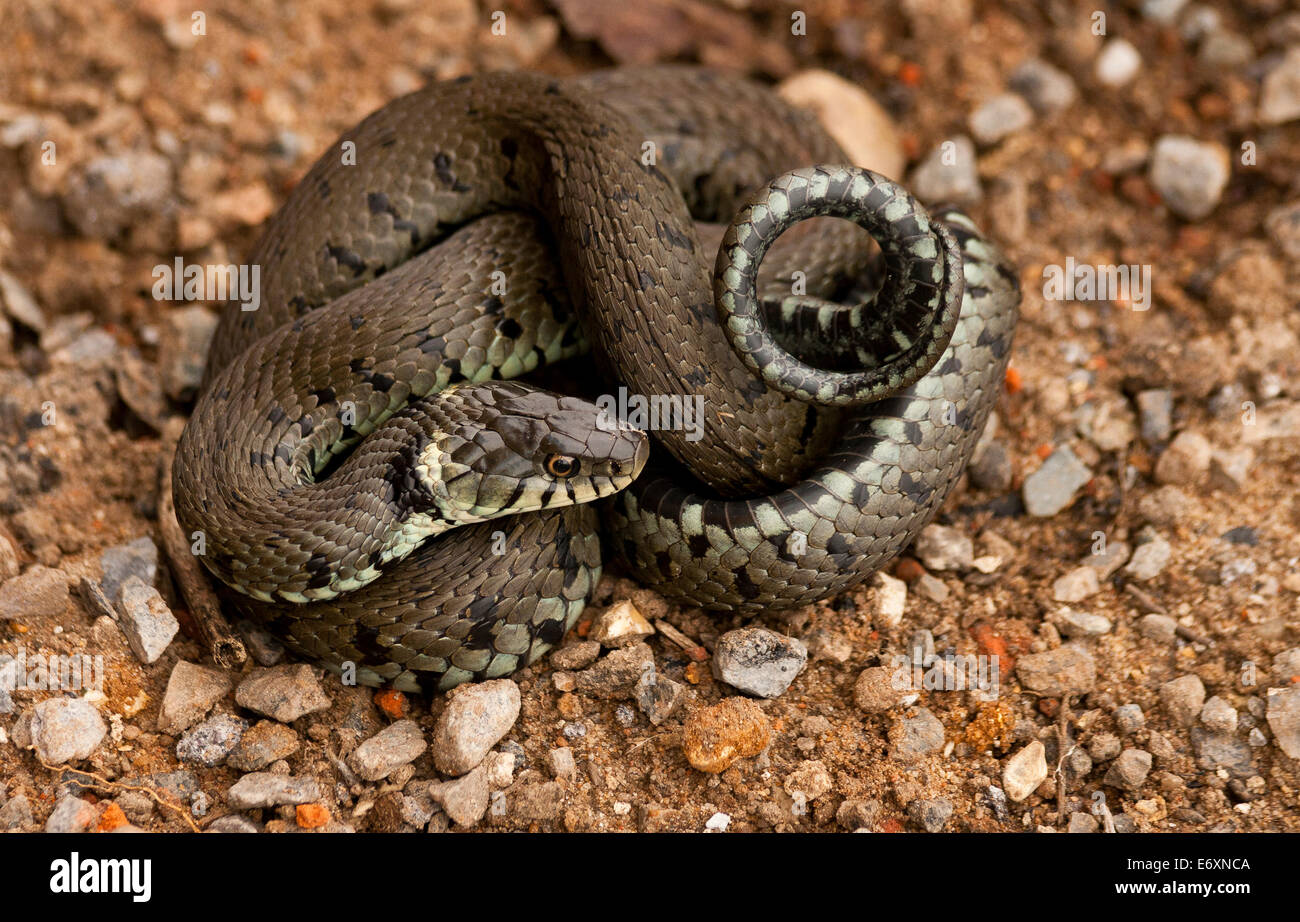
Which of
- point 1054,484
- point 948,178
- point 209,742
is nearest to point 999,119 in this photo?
point 948,178

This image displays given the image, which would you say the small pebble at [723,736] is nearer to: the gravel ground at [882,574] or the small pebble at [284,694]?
the gravel ground at [882,574]

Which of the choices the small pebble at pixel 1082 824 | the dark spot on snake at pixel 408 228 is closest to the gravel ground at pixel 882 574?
the small pebble at pixel 1082 824

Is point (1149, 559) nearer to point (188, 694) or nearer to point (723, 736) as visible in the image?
point (723, 736)

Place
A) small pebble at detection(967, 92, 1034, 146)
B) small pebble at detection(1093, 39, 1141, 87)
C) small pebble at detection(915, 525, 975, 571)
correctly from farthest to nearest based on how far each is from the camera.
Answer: small pebble at detection(1093, 39, 1141, 87) → small pebble at detection(967, 92, 1034, 146) → small pebble at detection(915, 525, 975, 571)

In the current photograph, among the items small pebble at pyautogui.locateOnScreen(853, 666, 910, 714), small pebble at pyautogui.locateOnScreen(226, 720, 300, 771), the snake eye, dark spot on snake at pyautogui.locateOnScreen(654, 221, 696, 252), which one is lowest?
small pebble at pyautogui.locateOnScreen(226, 720, 300, 771)

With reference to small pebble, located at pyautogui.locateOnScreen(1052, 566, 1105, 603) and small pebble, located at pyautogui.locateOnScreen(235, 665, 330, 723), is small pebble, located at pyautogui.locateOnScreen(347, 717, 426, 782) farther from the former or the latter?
small pebble, located at pyautogui.locateOnScreen(1052, 566, 1105, 603)

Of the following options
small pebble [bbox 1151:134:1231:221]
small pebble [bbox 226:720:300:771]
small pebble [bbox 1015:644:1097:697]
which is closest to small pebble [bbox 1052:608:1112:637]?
small pebble [bbox 1015:644:1097:697]

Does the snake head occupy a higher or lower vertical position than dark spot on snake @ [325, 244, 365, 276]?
lower

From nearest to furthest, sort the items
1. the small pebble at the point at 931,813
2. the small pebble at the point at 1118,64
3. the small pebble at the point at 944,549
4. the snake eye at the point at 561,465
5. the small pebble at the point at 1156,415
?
1. the small pebble at the point at 931,813
2. the snake eye at the point at 561,465
3. the small pebble at the point at 944,549
4. the small pebble at the point at 1156,415
5. the small pebble at the point at 1118,64
